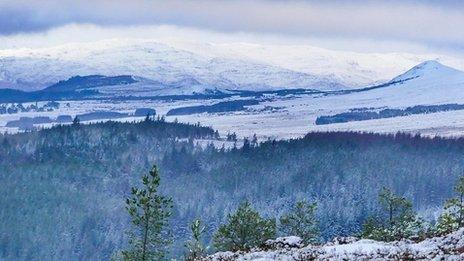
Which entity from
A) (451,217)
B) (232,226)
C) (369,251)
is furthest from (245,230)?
(369,251)

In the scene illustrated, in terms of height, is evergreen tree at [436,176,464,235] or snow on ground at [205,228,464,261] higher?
snow on ground at [205,228,464,261]

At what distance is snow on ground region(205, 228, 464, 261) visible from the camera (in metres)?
49.7

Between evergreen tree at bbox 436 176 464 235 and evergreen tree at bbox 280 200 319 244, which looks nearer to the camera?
evergreen tree at bbox 436 176 464 235

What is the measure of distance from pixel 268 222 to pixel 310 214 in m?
11.2

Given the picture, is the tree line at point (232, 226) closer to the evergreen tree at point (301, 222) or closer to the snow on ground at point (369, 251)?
the evergreen tree at point (301, 222)

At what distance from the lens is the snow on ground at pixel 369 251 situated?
163 ft

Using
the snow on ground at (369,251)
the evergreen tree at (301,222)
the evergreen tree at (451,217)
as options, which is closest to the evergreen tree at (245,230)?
the evergreen tree at (301,222)

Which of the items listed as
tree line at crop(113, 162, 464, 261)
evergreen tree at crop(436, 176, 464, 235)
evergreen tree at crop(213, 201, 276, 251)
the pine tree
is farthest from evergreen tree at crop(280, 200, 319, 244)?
the pine tree

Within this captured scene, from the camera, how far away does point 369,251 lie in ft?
170

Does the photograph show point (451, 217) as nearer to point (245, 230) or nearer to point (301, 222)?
point (245, 230)

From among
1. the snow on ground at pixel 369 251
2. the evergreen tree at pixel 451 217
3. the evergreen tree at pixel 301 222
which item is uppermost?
the snow on ground at pixel 369 251

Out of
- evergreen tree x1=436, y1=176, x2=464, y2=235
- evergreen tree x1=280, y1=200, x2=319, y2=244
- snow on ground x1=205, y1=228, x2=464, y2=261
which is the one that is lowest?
evergreen tree x1=280, y1=200, x2=319, y2=244

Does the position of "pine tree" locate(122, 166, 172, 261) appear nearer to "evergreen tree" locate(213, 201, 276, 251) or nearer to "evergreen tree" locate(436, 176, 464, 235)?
"evergreen tree" locate(213, 201, 276, 251)

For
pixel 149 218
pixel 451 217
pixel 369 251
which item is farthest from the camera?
pixel 451 217
